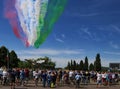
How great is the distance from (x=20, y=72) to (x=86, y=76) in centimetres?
843

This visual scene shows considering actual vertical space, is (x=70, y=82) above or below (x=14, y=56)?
below

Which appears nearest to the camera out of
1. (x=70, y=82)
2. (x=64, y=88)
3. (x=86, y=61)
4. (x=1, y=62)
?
(x=64, y=88)

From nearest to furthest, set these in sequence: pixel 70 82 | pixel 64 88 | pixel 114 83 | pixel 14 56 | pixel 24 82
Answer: pixel 64 88
pixel 24 82
pixel 70 82
pixel 114 83
pixel 14 56

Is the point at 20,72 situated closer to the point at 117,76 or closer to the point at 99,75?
the point at 99,75

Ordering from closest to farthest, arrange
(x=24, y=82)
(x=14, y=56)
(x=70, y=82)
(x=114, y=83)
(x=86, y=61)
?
(x=24, y=82) → (x=70, y=82) → (x=114, y=83) → (x=86, y=61) → (x=14, y=56)

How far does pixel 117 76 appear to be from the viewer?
1684 inches

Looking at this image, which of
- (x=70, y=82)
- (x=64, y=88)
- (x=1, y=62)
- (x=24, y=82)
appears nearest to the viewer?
(x=64, y=88)

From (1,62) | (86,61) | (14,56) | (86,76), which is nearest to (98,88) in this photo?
(86,76)

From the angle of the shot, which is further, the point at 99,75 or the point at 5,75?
the point at 99,75

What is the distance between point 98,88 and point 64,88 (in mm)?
4049

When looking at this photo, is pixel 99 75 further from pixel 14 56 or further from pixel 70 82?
pixel 14 56

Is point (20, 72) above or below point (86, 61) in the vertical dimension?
below

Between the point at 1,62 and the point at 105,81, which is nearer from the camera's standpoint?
the point at 105,81

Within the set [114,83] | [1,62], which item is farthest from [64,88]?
[1,62]
